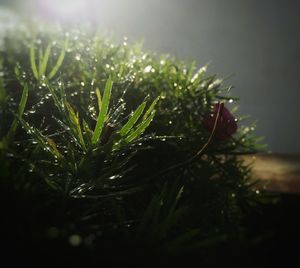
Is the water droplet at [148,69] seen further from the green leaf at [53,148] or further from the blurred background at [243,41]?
the blurred background at [243,41]

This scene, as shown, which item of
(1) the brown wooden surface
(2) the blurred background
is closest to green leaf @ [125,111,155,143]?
(1) the brown wooden surface

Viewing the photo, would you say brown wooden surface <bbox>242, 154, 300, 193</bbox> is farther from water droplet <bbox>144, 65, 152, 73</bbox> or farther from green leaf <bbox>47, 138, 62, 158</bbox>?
green leaf <bbox>47, 138, 62, 158</bbox>

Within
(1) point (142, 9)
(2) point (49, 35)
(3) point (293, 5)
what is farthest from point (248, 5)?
(2) point (49, 35)

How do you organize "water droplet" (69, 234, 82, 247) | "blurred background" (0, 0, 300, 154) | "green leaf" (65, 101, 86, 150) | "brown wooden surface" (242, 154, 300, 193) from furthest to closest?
"blurred background" (0, 0, 300, 154)
"brown wooden surface" (242, 154, 300, 193)
"green leaf" (65, 101, 86, 150)
"water droplet" (69, 234, 82, 247)

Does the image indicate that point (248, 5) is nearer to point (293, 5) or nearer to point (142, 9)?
point (293, 5)

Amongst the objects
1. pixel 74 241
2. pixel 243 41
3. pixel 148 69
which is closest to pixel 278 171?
pixel 148 69

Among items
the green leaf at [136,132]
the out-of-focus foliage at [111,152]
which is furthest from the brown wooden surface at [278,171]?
the green leaf at [136,132]
